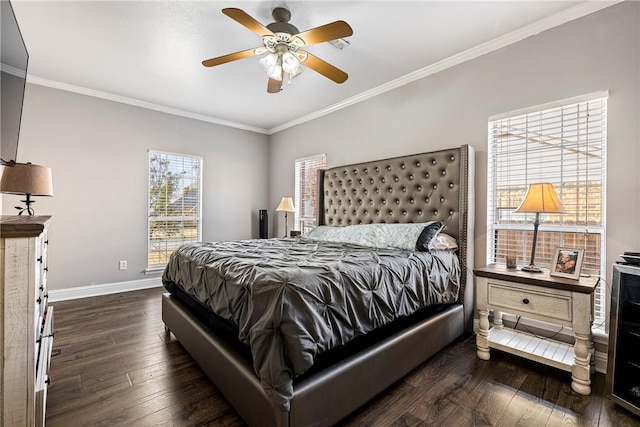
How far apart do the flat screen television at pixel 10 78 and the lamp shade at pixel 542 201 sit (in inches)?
126

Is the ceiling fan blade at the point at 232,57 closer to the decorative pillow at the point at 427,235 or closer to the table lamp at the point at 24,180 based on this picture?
the table lamp at the point at 24,180

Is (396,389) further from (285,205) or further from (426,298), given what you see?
Answer: (285,205)

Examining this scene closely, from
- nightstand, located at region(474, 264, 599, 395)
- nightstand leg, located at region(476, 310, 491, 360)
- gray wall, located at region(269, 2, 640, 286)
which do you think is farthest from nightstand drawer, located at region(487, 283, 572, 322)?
gray wall, located at region(269, 2, 640, 286)

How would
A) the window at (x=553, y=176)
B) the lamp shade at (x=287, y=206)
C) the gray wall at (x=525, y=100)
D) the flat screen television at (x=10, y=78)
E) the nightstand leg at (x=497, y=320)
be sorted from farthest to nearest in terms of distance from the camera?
1. the lamp shade at (x=287, y=206)
2. the nightstand leg at (x=497, y=320)
3. the window at (x=553, y=176)
4. the gray wall at (x=525, y=100)
5. the flat screen television at (x=10, y=78)

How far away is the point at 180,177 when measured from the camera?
15.0 feet

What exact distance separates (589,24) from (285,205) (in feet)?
12.6

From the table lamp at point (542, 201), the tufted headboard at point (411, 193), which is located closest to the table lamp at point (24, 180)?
the tufted headboard at point (411, 193)

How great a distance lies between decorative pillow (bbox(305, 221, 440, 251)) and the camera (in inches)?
102

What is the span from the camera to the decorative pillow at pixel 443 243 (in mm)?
2529

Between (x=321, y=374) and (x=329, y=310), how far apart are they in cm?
31

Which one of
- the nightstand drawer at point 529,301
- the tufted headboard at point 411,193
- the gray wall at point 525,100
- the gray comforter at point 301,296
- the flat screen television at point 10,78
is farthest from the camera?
the tufted headboard at point 411,193

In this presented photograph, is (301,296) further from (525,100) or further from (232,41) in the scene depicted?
→ (525,100)

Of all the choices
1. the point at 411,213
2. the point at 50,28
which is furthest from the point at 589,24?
the point at 50,28

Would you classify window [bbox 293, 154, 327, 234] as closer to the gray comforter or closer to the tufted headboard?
the tufted headboard
